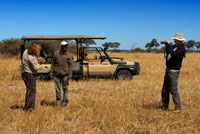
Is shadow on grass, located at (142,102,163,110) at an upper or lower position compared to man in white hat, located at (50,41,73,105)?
lower

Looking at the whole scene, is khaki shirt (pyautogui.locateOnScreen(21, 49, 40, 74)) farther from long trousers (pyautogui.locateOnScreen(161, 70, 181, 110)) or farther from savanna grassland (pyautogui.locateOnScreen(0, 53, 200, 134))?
long trousers (pyautogui.locateOnScreen(161, 70, 181, 110))

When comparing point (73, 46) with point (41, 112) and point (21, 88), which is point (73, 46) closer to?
point (21, 88)

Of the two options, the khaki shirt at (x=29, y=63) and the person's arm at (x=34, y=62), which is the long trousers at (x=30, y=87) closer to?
the khaki shirt at (x=29, y=63)

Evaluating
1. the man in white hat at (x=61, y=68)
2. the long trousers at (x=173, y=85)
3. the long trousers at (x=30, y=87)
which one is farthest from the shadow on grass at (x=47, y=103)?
the long trousers at (x=173, y=85)

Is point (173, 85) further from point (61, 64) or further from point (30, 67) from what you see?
point (30, 67)

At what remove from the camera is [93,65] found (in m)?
10.3

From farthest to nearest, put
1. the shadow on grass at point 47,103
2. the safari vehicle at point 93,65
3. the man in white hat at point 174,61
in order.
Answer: the safari vehicle at point 93,65 → the shadow on grass at point 47,103 → the man in white hat at point 174,61

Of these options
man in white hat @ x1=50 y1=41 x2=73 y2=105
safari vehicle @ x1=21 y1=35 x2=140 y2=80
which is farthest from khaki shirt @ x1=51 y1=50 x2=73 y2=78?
safari vehicle @ x1=21 y1=35 x2=140 y2=80

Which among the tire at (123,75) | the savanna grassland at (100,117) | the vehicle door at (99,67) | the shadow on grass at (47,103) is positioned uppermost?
the vehicle door at (99,67)

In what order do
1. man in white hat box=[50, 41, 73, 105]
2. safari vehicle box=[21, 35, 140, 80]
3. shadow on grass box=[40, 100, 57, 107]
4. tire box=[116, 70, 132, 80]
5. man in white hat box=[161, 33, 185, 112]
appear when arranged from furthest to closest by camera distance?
1. tire box=[116, 70, 132, 80]
2. safari vehicle box=[21, 35, 140, 80]
3. shadow on grass box=[40, 100, 57, 107]
4. man in white hat box=[50, 41, 73, 105]
5. man in white hat box=[161, 33, 185, 112]

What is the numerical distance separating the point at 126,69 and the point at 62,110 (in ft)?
18.3

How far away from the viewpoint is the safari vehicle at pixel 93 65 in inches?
396

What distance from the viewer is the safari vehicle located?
10047 mm

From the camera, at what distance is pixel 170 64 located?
17.7 feet
